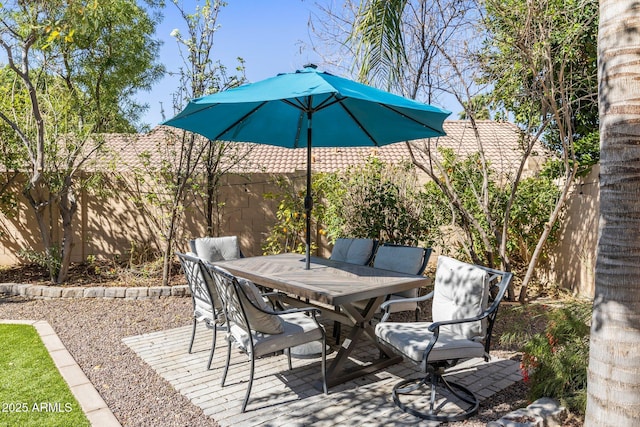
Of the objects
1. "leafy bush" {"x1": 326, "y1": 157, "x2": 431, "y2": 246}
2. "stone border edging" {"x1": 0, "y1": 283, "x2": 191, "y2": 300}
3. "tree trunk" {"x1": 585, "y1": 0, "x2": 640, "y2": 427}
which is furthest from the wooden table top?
"stone border edging" {"x1": 0, "y1": 283, "x2": 191, "y2": 300}

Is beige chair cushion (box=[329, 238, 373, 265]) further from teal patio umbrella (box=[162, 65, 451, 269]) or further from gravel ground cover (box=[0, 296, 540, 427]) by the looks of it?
gravel ground cover (box=[0, 296, 540, 427])

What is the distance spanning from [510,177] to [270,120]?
3.63m

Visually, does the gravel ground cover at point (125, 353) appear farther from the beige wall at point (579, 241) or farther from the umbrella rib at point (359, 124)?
the beige wall at point (579, 241)

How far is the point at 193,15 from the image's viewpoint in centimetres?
638

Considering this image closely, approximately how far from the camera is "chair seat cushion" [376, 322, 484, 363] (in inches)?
118

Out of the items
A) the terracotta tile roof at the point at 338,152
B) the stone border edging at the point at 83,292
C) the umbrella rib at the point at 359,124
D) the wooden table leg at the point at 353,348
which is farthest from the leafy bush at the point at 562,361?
the terracotta tile roof at the point at 338,152

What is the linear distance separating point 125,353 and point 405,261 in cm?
292

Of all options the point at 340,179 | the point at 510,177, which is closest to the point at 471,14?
the point at 510,177

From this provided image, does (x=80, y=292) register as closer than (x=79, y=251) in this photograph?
Yes

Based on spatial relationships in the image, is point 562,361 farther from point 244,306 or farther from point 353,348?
point 244,306

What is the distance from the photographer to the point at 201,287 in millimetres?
3971

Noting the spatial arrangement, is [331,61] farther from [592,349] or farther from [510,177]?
[592,349]

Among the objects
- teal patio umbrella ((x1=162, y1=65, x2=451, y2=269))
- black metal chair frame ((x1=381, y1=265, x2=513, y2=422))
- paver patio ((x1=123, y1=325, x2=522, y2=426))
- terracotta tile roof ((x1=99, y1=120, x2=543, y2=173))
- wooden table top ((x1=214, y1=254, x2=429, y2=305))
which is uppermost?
terracotta tile roof ((x1=99, y1=120, x2=543, y2=173))

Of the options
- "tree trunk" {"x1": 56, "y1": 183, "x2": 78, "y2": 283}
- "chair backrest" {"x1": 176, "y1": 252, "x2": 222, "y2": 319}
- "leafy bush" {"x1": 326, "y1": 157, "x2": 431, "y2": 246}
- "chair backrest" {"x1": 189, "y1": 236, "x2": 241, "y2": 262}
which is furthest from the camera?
"tree trunk" {"x1": 56, "y1": 183, "x2": 78, "y2": 283}
